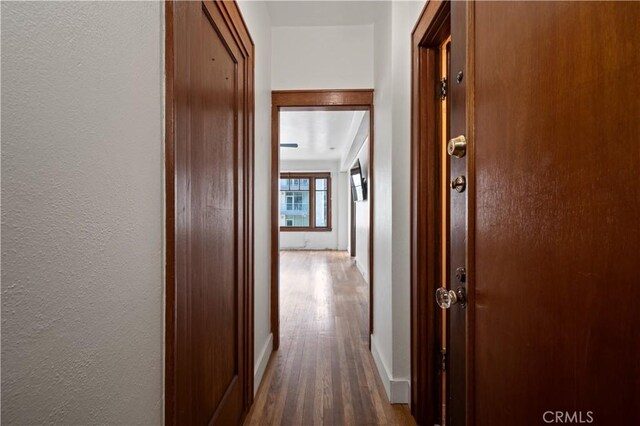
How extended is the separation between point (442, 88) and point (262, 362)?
1.99 meters

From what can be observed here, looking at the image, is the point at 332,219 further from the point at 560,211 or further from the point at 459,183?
the point at 560,211

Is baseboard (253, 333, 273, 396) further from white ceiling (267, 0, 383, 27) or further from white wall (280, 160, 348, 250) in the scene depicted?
white wall (280, 160, 348, 250)

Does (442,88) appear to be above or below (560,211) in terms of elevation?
above

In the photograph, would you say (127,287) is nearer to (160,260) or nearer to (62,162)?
(160,260)

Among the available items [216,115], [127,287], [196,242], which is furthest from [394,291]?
[127,287]

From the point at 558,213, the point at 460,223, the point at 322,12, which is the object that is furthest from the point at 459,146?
the point at 322,12

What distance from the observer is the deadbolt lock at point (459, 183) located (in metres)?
0.93

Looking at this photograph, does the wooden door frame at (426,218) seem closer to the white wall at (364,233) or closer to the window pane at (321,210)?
the white wall at (364,233)

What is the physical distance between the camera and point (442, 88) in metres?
1.59

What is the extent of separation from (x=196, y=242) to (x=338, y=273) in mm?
5096

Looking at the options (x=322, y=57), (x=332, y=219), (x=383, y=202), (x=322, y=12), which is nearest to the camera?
(x=383, y=202)


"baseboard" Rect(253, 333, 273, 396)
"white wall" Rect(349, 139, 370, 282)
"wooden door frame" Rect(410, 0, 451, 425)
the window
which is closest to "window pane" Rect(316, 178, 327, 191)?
the window

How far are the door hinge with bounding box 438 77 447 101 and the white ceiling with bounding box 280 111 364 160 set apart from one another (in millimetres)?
3116

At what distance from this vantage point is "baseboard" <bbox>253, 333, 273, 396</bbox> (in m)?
1.99
